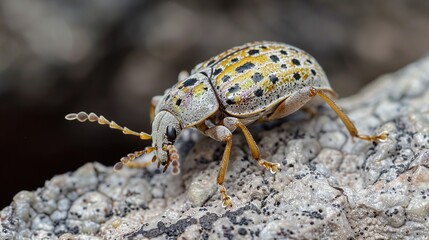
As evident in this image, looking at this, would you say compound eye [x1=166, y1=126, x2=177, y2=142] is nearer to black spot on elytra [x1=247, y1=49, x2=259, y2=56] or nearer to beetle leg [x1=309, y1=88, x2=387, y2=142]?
black spot on elytra [x1=247, y1=49, x2=259, y2=56]

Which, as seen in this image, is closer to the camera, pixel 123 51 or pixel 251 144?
pixel 251 144

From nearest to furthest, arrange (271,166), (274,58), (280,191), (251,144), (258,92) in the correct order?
(280,191) → (271,166) → (251,144) → (258,92) → (274,58)

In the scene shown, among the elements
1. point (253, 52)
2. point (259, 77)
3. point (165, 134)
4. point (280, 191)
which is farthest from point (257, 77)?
point (280, 191)

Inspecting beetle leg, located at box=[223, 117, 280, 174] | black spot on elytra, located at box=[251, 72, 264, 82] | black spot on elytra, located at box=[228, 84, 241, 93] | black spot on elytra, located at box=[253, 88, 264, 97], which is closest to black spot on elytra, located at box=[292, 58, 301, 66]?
black spot on elytra, located at box=[251, 72, 264, 82]

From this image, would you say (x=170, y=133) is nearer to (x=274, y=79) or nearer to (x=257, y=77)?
(x=257, y=77)

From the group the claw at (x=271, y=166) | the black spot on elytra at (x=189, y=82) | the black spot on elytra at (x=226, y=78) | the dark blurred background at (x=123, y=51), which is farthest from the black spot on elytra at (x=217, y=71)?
the dark blurred background at (x=123, y=51)

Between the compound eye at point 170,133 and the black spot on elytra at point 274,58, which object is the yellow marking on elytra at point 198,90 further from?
the black spot on elytra at point 274,58
